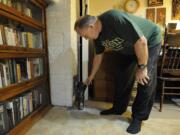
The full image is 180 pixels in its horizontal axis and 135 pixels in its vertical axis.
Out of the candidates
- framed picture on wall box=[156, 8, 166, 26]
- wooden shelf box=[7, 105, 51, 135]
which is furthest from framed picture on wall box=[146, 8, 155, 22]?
wooden shelf box=[7, 105, 51, 135]

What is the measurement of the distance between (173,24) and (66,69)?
1759mm

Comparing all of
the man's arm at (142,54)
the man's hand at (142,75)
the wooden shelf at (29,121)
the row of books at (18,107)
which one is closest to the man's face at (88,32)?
the man's arm at (142,54)

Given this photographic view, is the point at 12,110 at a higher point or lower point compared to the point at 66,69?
lower

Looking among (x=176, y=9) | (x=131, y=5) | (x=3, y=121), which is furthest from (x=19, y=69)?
(x=176, y=9)

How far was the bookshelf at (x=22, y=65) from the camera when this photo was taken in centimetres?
108

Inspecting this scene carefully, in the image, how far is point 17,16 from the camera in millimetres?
1170

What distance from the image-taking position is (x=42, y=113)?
1.54 meters

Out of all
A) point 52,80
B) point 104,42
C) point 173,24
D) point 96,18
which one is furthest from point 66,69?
point 173,24

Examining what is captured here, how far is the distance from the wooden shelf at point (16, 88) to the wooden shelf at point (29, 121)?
25 centimetres

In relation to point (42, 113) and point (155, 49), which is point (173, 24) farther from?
point (42, 113)

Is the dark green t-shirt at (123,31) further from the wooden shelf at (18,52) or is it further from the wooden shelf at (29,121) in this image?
the wooden shelf at (29,121)

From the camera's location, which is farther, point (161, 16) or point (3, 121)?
point (161, 16)

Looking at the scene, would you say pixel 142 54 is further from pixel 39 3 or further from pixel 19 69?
pixel 39 3

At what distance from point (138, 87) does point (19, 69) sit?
40.5 inches
